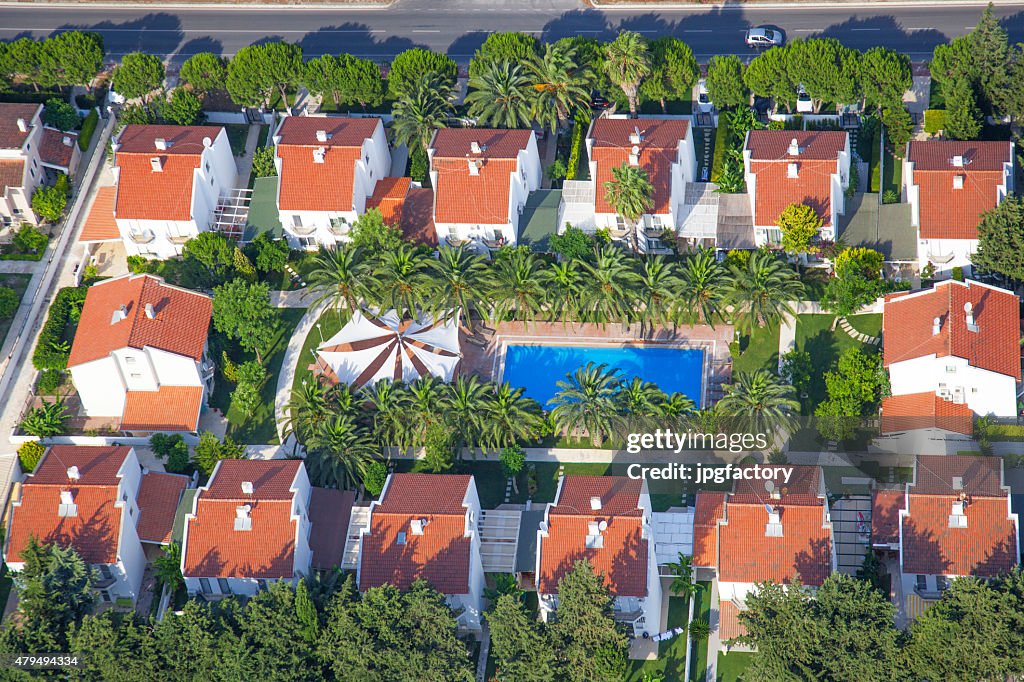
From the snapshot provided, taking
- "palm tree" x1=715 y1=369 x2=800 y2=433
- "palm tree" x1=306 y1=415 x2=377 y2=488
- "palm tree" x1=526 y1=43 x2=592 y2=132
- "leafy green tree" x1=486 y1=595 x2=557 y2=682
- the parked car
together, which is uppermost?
the parked car

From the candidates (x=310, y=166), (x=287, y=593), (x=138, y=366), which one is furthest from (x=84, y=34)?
(x=287, y=593)

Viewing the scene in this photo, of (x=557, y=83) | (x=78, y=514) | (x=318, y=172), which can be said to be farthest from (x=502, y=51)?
(x=78, y=514)

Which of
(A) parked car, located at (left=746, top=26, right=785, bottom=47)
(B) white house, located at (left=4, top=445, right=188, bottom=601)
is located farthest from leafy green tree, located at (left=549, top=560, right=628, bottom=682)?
(A) parked car, located at (left=746, top=26, right=785, bottom=47)

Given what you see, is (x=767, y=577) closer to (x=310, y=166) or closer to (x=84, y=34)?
(x=310, y=166)

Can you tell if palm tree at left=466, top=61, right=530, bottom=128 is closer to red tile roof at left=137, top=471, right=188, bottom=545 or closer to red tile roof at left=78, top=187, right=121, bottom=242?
red tile roof at left=78, top=187, right=121, bottom=242

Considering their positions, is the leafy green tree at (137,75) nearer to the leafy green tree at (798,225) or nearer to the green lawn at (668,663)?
the leafy green tree at (798,225)
